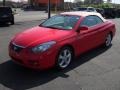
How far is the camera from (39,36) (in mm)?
6309

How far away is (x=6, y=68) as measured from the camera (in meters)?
6.42

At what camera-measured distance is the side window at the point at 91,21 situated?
7418 mm

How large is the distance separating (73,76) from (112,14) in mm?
28411

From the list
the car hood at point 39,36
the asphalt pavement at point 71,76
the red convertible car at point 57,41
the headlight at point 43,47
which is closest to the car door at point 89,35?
the red convertible car at point 57,41

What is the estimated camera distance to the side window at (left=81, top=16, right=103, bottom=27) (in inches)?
292

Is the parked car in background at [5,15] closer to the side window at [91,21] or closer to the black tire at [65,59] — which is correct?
the side window at [91,21]

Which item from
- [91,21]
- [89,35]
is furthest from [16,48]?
[91,21]

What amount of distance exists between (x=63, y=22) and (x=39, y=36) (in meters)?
1.28

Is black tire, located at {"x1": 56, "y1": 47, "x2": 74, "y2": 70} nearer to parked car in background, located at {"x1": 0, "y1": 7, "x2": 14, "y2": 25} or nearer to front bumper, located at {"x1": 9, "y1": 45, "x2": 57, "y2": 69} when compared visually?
front bumper, located at {"x1": 9, "y1": 45, "x2": 57, "y2": 69}

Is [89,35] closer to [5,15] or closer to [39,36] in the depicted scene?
[39,36]

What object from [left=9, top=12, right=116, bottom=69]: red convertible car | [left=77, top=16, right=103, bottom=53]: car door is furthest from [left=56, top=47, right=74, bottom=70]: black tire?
[left=77, top=16, right=103, bottom=53]: car door

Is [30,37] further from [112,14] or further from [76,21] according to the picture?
[112,14]

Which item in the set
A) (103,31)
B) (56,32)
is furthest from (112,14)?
(56,32)

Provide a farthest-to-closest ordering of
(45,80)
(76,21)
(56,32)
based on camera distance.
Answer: (76,21) < (56,32) < (45,80)
